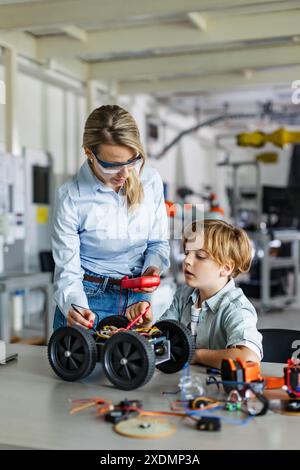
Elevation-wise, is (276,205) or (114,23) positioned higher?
(114,23)

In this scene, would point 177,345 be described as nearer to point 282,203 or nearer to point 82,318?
point 82,318

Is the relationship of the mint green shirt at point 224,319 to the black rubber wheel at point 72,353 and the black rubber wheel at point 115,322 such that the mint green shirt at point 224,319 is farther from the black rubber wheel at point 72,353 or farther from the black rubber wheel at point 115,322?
the black rubber wheel at point 72,353

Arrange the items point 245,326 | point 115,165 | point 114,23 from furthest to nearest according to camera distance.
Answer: point 114,23 → point 115,165 → point 245,326

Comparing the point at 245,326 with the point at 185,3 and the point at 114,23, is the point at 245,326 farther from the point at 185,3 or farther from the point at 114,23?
the point at 114,23

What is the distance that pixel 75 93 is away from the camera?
269 inches

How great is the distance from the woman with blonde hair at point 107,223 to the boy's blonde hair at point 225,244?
0.19 m

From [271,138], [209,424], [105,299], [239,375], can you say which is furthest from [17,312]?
[209,424]

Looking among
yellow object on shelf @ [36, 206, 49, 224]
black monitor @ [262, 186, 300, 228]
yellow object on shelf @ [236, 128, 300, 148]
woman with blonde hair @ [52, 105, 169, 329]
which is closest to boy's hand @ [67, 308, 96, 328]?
woman with blonde hair @ [52, 105, 169, 329]

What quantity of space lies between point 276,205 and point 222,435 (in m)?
6.23

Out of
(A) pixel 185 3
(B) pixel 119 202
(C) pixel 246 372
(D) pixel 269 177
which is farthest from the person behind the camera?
(D) pixel 269 177

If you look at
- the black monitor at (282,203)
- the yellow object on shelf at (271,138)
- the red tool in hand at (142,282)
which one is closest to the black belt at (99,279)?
the red tool in hand at (142,282)

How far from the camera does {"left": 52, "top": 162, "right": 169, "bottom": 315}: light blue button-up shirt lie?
1.74 metres

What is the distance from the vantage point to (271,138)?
6.46 m

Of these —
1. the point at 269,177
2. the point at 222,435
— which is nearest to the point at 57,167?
the point at 222,435
